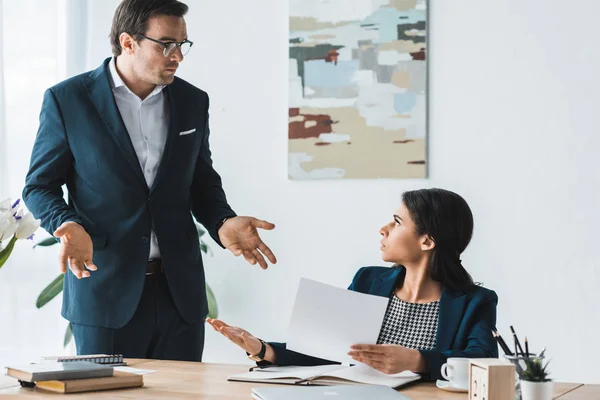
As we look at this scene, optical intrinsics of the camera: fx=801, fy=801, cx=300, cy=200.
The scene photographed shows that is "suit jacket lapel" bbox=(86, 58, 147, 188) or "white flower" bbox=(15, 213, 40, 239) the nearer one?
"white flower" bbox=(15, 213, 40, 239)

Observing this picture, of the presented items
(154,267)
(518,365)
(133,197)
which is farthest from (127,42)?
(518,365)

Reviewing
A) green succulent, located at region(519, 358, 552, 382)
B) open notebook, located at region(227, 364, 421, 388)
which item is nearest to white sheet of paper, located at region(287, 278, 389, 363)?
open notebook, located at region(227, 364, 421, 388)

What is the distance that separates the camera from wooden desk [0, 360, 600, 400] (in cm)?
166

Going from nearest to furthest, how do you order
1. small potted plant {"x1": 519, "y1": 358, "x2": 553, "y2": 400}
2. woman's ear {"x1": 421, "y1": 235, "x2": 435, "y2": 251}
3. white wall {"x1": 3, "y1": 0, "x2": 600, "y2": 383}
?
small potted plant {"x1": 519, "y1": 358, "x2": 553, "y2": 400} → woman's ear {"x1": 421, "y1": 235, "x2": 435, "y2": 251} → white wall {"x1": 3, "y1": 0, "x2": 600, "y2": 383}

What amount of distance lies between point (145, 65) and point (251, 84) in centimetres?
142

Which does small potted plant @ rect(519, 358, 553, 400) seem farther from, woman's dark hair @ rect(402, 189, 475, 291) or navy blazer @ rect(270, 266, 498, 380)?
→ woman's dark hair @ rect(402, 189, 475, 291)

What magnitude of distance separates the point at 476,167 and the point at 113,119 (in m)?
1.70

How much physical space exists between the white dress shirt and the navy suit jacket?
45 mm

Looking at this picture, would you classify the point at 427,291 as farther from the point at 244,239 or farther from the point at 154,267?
the point at 154,267

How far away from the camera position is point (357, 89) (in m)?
3.59

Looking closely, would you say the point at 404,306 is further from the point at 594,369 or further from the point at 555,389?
the point at 594,369

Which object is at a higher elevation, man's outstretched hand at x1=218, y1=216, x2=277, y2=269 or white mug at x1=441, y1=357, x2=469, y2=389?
man's outstretched hand at x1=218, y1=216, x2=277, y2=269

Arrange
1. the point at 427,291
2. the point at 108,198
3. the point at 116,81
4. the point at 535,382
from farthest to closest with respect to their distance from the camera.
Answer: the point at 116,81 → the point at 108,198 → the point at 427,291 → the point at 535,382

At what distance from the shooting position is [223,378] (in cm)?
185
